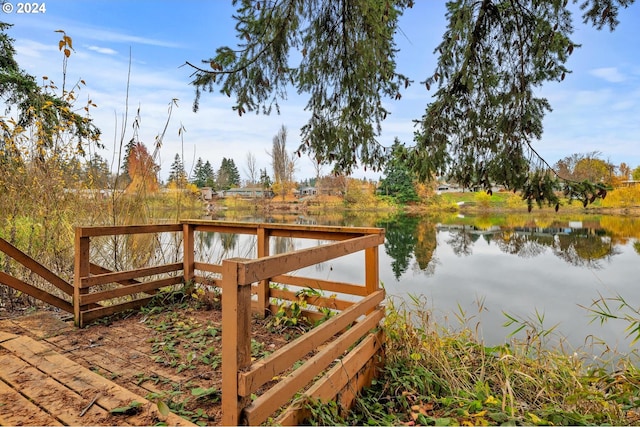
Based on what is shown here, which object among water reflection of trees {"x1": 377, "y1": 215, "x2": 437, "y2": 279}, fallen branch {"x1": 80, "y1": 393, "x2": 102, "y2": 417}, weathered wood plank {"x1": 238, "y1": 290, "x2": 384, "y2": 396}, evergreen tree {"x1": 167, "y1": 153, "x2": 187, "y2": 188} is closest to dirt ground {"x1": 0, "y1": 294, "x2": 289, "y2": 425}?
fallen branch {"x1": 80, "y1": 393, "x2": 102, "y2": 417}

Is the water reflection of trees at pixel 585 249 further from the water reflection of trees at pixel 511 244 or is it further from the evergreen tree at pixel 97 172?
the evergreen tree at pixel 97 172

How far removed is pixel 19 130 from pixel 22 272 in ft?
5.48

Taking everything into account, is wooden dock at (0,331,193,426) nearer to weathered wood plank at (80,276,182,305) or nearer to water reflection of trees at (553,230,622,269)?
weathered wood plank at (80,276,182,305)

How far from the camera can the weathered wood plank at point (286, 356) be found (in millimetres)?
1263

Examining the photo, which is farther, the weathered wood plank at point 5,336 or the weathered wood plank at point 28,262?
the weathered wood plank at point 28,262

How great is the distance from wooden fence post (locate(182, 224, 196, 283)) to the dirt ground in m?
0.34

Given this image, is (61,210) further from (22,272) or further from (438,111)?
(438,111)

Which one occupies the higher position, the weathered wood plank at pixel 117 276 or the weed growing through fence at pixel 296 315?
the weathered wood plank at pixel 117 276

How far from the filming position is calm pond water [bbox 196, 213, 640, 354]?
5.28m

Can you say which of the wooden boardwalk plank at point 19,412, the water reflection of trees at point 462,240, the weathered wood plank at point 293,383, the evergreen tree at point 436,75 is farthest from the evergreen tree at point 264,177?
the wooden boardwalk plank at point 19,412

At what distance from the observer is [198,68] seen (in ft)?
10.1

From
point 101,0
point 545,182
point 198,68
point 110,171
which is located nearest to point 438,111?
point 545,182

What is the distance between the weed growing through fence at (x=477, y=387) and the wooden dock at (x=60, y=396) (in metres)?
0.90

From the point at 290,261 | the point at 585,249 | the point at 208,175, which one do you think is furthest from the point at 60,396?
the point at 208,175
